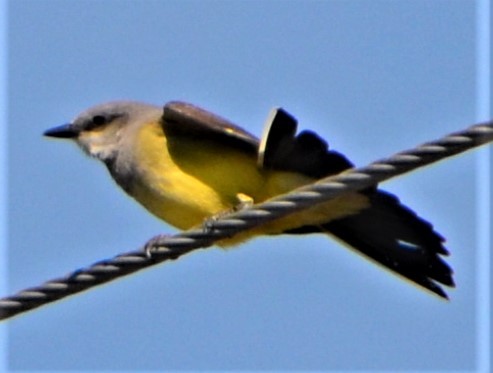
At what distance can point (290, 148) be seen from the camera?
6379 mm

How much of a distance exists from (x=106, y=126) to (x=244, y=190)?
1540 millimetres

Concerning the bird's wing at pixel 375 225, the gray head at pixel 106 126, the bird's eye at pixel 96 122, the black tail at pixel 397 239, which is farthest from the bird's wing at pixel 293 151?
the bird's eye at pixel 96 122

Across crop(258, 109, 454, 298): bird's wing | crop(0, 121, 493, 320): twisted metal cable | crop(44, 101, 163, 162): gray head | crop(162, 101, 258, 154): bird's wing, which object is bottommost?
crop(0, 121, 493, 320): twisted metal cable

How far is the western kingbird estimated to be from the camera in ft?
22.5

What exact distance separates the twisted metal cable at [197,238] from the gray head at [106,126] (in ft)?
6.63

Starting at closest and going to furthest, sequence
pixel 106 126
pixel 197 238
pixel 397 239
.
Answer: pixel 197 238
pixel 397 239
pixel 106 126

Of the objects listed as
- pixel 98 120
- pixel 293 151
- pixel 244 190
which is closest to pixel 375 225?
pixel 244 190

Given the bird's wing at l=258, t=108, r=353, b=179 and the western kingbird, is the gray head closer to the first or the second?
the western kingbird

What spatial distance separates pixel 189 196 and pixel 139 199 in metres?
0.44

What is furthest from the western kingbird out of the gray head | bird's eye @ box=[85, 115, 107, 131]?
bird's eye @ box=[85, 115, 107, 131]

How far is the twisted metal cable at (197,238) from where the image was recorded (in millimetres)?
5168

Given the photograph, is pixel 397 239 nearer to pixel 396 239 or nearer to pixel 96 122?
pixel 396 239

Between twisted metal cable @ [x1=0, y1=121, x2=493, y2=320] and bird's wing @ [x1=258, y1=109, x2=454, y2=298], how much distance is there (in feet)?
2.01

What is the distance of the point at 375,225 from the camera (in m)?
7.14
